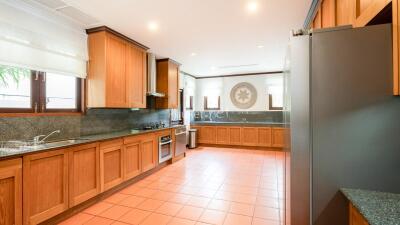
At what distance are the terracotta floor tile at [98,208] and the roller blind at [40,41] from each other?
1.89m

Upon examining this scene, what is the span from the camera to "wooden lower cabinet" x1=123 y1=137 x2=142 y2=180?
3.20 metres

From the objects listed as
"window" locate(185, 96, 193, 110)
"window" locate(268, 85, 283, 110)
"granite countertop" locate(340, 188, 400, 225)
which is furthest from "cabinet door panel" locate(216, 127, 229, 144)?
"granite countertop" locate(340, 188, 400, 225)

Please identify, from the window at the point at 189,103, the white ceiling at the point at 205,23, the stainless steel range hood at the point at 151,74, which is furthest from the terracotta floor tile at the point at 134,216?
the window at the point at 189,103

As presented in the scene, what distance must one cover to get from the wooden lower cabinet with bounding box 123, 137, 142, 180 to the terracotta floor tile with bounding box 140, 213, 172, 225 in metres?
1.06

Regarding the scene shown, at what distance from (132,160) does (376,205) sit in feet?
10.4

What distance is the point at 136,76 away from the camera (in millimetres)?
3775

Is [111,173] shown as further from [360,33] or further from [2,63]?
[360,33]

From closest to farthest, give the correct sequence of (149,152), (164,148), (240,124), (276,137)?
(149,152) < (164,148) < (276,137) < (240,124)

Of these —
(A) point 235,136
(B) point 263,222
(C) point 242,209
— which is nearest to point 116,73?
(C) point 242,209

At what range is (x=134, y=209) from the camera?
251cm

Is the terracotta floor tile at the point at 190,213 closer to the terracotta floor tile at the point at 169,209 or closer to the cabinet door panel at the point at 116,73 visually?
the terracotta floor tile at the point at 169,209

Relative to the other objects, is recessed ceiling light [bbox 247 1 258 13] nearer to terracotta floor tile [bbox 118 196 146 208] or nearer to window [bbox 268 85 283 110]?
terracotta floor tile [bbox 118 196 146 208]

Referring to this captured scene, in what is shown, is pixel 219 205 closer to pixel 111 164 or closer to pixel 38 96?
pixel 111 164

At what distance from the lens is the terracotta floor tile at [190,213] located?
233cm
